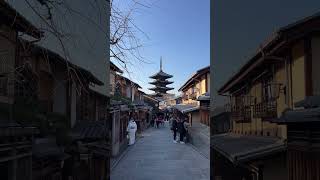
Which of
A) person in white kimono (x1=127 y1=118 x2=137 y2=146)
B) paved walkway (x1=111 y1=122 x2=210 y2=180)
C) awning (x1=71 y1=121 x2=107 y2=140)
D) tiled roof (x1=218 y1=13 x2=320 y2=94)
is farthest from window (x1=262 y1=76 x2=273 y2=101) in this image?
person in white kimono (x1=127 y1=118 x2=137 y2=146)

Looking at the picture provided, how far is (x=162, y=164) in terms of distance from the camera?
23.3 metres

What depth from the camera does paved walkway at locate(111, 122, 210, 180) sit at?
19.6 m

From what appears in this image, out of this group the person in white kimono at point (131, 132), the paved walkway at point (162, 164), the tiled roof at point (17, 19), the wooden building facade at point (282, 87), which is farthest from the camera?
the person in white kimono at point (131, 132)

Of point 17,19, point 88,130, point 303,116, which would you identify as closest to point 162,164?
point 88,130

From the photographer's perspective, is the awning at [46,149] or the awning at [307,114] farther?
the awning at [46,149]

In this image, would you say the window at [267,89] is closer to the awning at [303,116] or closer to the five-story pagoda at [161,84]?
the awning at [303,116]

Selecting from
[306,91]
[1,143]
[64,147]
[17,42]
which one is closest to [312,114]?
[306,91]

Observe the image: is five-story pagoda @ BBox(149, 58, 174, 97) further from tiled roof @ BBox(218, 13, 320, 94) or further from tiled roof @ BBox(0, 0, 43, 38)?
tiled roof @ BBox(0, 0, 43, 38)

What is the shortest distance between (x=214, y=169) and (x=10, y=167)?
1063 centimetres

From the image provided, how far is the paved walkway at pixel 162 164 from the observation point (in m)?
19.6

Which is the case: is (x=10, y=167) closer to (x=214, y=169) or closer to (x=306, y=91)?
(x=306, y=91)

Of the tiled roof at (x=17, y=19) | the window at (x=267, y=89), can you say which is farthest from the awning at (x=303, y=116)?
the window at (x=267, y=89)

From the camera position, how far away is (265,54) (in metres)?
9.42

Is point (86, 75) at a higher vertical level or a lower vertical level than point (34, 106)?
higher
